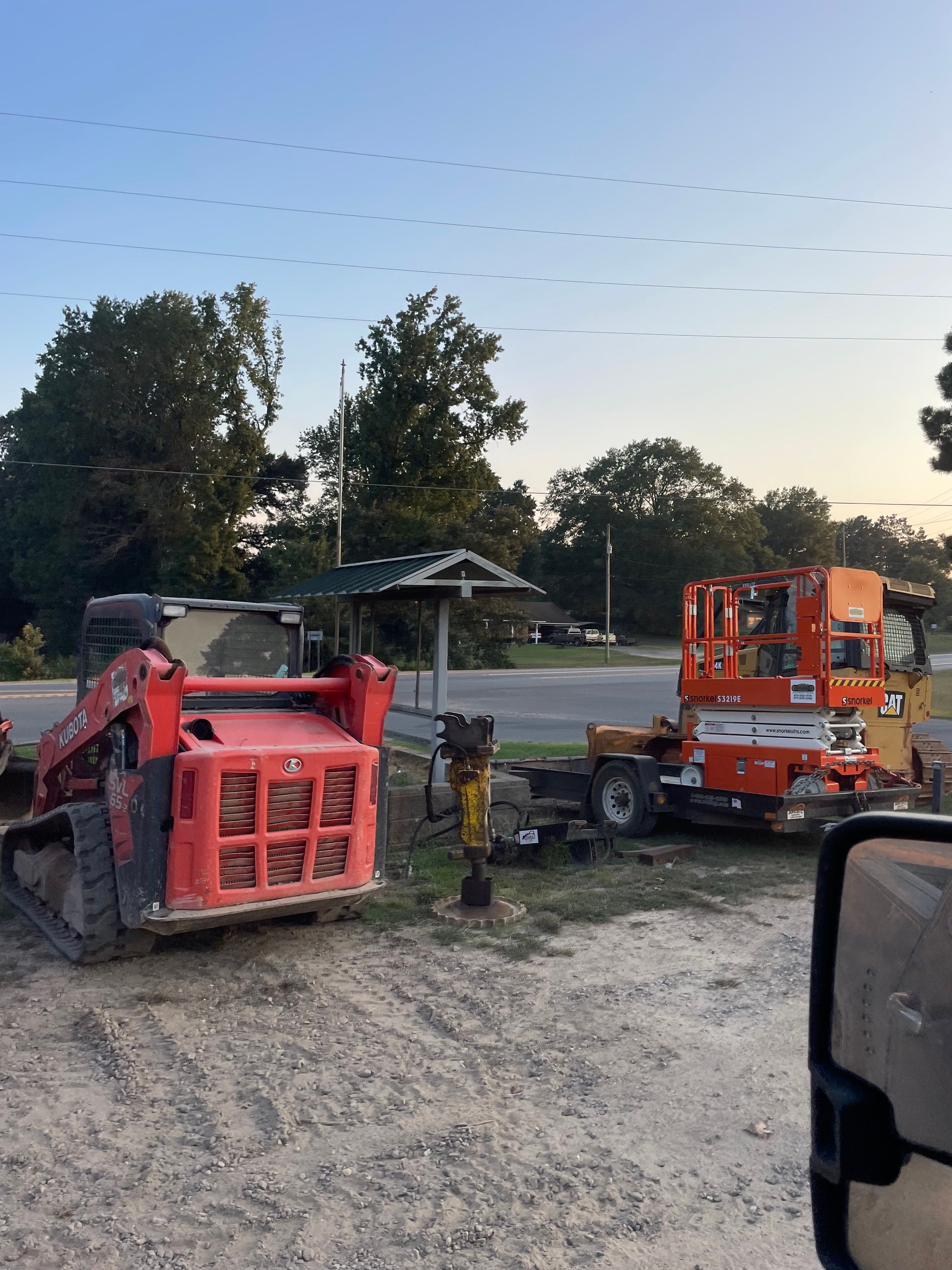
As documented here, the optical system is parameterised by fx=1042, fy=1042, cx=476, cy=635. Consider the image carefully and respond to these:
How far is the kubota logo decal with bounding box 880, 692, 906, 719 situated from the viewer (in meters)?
10.7

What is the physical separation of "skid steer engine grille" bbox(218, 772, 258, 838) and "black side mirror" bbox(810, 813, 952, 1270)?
14.7 ft

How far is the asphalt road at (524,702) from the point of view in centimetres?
2089

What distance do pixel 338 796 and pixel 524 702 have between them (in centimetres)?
2250

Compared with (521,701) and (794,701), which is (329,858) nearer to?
(794,701)

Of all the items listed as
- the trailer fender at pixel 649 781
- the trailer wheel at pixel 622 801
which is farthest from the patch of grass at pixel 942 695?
the trailer fender at pixel 649 781

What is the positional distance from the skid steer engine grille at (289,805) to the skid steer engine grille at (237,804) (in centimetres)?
10

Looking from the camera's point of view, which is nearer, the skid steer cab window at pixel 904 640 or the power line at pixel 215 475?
the skid steer cab window at pixel 904 640

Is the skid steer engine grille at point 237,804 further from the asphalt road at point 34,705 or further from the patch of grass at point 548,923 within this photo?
the asphalt road at point 34,705

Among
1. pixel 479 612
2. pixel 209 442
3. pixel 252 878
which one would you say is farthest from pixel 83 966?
pixel 209 442

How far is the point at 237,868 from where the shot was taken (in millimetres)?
5957

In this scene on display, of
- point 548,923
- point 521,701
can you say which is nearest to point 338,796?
point 548,923

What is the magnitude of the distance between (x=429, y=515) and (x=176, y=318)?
16.1m

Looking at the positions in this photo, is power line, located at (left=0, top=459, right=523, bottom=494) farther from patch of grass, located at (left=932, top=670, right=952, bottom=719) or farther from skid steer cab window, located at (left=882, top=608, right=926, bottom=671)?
skid steer cab window, located at (left=882, top=608, right=926, bottom=671)

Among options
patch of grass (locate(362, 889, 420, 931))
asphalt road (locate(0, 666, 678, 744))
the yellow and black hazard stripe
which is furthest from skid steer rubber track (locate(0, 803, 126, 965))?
asphalt road (locate(0, 666, 678, 744))
